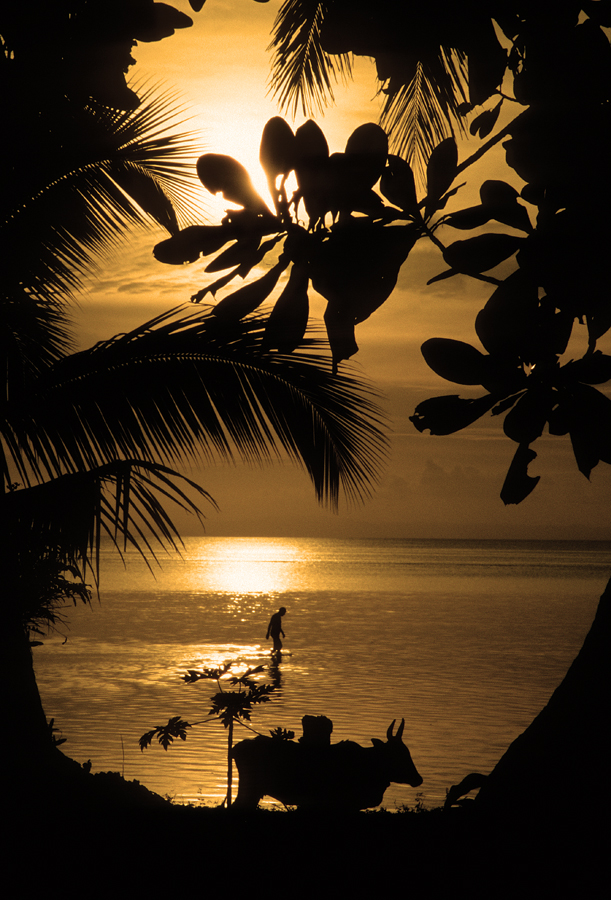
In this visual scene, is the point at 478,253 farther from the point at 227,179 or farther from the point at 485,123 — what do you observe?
the point at 485,123

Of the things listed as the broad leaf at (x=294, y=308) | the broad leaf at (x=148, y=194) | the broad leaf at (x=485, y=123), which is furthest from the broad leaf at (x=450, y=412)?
the broad leaf at (x=148, y=194)

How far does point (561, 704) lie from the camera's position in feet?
8.32

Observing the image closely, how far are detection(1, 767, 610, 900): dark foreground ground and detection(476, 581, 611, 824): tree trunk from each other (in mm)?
60

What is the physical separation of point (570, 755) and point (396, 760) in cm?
307

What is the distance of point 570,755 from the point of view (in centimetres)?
243

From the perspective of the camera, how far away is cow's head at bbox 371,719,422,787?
5.03m

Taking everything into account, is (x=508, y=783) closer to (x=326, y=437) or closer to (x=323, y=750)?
(x=326, y=437)

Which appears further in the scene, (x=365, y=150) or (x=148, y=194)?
(x=148, y=194)

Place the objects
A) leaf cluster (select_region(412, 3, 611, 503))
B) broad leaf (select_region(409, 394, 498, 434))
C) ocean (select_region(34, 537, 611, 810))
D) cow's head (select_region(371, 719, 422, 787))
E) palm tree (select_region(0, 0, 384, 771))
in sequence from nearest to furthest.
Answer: leaf cluster (select_region(412, 3, 611, 503))
broad leaf (select_region(409, 394, 498, 434))
palm tree (select_region(0, 0, 384, 771))
cow's head (select_region(371, 719, 422, 787))
ocean (select_region(34, 537, 611, 810))

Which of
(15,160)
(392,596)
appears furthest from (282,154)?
(392,596)

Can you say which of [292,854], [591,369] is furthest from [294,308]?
[292,854]

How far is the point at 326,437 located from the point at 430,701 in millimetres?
9706

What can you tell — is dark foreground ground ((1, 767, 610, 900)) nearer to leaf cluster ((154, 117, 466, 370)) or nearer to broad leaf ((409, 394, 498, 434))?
broad leaf ((409, 394, 498, 434))

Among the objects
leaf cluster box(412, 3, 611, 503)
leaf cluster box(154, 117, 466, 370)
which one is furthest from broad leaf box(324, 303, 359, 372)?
leaf cluster box(412, 3, 611, 503)
